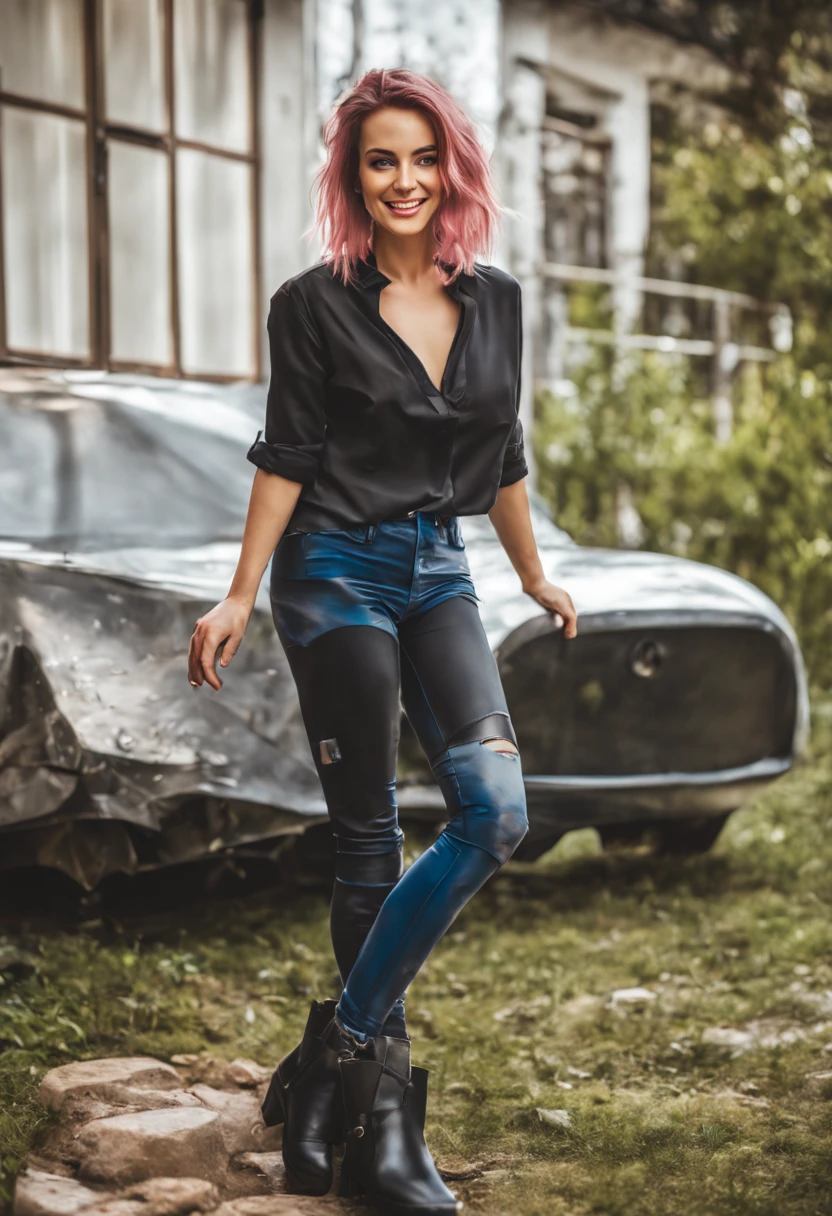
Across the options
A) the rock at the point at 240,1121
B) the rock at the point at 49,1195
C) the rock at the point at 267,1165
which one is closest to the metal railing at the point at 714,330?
the rock at the point at 240,1121

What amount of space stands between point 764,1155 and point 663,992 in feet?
3.28

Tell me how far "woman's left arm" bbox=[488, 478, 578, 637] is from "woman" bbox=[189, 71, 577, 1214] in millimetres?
219

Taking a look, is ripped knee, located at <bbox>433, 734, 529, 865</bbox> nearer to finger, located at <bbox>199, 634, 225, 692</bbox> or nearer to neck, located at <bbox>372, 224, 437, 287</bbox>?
finger, located at <bbox>199, 634, 225, 692</bbox>

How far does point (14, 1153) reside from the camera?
250 centimetres

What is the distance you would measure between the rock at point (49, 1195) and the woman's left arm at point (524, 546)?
4.50ft

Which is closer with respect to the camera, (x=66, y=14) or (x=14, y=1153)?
(x=14, y=1153)

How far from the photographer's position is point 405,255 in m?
2.40

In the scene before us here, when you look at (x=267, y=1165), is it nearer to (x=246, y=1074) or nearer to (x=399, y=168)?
(x=246, y=1074)

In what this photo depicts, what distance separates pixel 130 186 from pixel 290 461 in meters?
3.95

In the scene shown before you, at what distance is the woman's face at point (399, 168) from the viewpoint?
2301 millimetres

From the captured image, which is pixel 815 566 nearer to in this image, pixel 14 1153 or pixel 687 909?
pixel 687 909

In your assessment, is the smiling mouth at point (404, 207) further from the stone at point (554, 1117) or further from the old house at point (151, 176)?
the old house at point (151, 176)

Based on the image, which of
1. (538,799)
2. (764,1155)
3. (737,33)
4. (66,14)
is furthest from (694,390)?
(764,1155)

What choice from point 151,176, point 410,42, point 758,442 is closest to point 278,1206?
point 151,176
